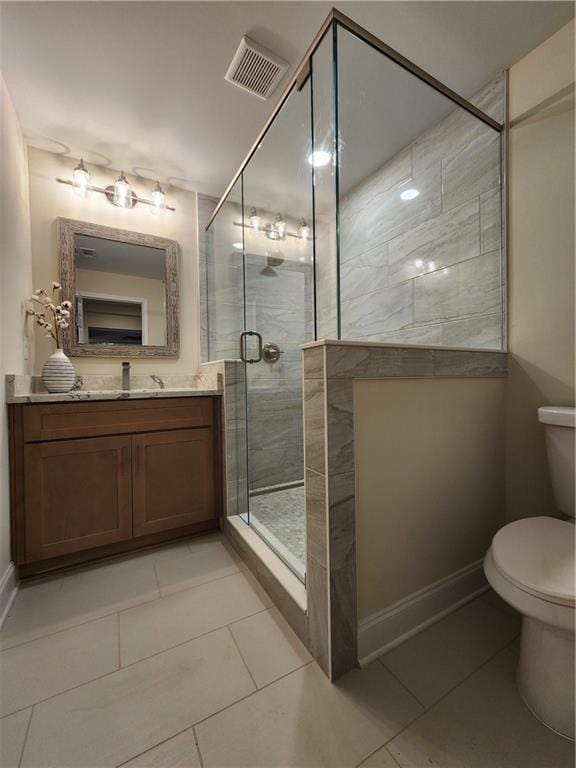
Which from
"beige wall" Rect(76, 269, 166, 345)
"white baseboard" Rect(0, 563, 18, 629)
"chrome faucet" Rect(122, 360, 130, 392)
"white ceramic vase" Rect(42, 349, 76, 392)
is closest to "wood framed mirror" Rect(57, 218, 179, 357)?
"beige wall" Rect(76, 269, 166, 345)

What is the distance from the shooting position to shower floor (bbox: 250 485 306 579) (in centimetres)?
143

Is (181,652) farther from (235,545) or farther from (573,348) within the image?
(573,348)

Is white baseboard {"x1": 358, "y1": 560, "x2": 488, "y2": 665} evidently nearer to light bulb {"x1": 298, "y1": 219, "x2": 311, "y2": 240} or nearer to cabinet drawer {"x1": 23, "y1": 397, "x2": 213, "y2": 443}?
cabinet drawer {"x1": 23, "y1": 397, "x2": 213, "y2": 443}

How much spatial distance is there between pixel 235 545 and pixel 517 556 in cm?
135

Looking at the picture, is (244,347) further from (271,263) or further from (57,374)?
(57,374)

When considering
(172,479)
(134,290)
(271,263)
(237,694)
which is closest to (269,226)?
(271,263)

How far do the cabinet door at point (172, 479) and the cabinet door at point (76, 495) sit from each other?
60 mm

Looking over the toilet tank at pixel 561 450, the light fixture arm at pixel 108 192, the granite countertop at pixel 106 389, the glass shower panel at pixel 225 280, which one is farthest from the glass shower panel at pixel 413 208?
the light fixture arm at pixel 108 192

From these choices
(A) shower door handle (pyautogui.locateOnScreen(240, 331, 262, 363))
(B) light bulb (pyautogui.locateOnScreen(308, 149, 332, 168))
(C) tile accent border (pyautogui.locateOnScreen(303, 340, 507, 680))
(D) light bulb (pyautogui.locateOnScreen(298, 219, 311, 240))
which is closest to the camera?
(C) tile accent border (pyautogui.locateOnScreen(303, 340, 507, 680))

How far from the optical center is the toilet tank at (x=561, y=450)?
44.8 inches

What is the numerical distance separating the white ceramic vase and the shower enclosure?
939mm

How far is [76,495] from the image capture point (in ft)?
5.18

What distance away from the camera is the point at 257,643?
1.13 meters

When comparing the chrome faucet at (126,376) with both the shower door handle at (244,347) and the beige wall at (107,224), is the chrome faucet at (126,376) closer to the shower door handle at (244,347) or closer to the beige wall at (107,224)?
the beige wall at (107,224)
